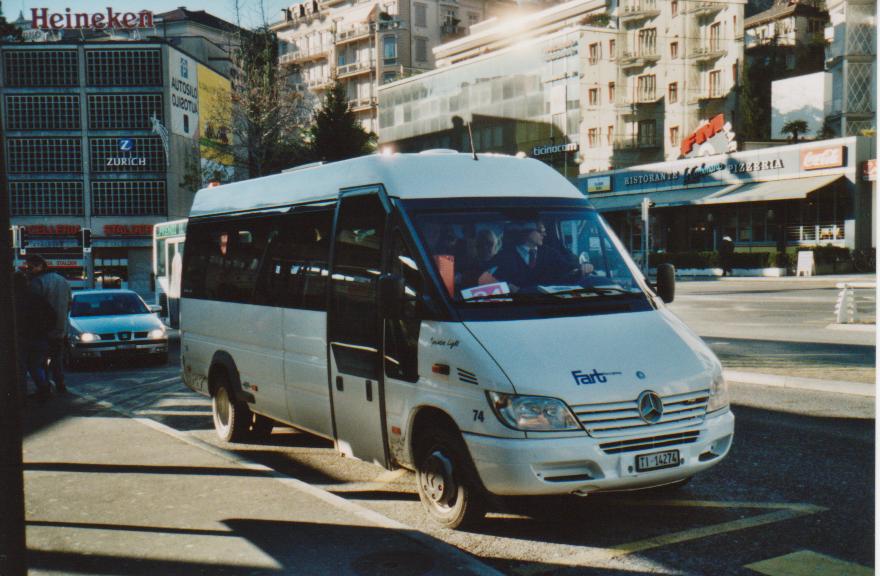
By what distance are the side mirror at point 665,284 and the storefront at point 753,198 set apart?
3540 cm

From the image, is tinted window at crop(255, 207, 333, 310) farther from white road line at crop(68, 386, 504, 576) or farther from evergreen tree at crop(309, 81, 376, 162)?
evergreen tree at crop(309, 81, 376, 162)

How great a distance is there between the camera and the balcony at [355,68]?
292 ft

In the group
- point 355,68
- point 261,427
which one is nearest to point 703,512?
point 261,427

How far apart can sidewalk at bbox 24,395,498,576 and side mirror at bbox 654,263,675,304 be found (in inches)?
108

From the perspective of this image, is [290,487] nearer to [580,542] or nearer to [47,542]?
[47,542]

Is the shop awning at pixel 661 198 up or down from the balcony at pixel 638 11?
down

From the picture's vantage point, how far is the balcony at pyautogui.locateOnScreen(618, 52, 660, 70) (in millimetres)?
61250

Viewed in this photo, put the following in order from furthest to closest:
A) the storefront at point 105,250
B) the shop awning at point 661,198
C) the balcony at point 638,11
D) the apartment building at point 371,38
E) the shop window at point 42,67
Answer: the apartment building at point 371,38 → the shop window at point 42,67 → the storefront at point 105,250 → the balcony at point 638,11 → the shop awning at point 661,198

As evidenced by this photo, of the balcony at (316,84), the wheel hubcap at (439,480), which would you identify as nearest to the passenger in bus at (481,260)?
the wheel hubcap at (439,480)

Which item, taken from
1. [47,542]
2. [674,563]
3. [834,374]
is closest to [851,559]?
[674,563]

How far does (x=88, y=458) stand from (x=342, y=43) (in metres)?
87.9

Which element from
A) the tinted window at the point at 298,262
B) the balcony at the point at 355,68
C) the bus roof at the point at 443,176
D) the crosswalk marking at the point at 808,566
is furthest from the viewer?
the balcony at the point at 355,68

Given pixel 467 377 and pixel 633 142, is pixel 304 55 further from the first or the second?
pixel 467 377

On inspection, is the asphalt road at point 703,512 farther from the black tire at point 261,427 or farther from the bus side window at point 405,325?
the bus side window at point 405,325
